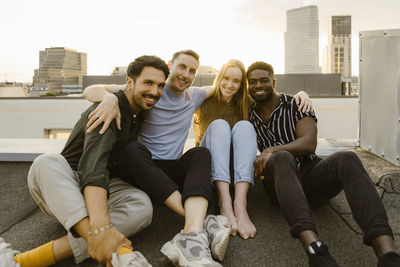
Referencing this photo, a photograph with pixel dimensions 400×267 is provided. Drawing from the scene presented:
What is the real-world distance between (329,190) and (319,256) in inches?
22.0

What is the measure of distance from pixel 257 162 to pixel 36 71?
16312cm

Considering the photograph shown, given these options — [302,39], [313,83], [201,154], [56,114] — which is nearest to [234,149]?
[201,154]

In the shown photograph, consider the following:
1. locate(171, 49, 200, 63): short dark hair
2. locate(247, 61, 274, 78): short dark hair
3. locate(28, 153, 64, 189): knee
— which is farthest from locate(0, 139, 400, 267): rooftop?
locate(171, 49, 200, 63): short dark hair

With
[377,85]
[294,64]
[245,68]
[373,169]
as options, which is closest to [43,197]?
[245,68]

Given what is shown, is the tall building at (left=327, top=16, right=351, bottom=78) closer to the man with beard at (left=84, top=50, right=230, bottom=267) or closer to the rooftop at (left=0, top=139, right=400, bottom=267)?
the rooftop at (left=0, top=139, right=400, bottom=267)

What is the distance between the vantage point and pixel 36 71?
141 meters

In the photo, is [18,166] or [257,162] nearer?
[257,162]

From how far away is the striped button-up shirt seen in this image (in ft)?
6.82

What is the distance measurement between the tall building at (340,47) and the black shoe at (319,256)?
578 feet

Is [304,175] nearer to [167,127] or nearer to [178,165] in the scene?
[178,165]

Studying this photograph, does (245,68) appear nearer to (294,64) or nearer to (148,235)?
(148,235)

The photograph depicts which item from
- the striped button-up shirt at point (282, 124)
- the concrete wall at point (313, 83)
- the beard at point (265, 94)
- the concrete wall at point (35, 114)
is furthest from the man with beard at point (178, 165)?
the concrete wall at point (313, 83)

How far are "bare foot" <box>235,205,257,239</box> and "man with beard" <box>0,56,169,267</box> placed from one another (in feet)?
1.75

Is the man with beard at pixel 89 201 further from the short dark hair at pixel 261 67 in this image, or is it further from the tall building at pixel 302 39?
the tall building at pixel 302 39
